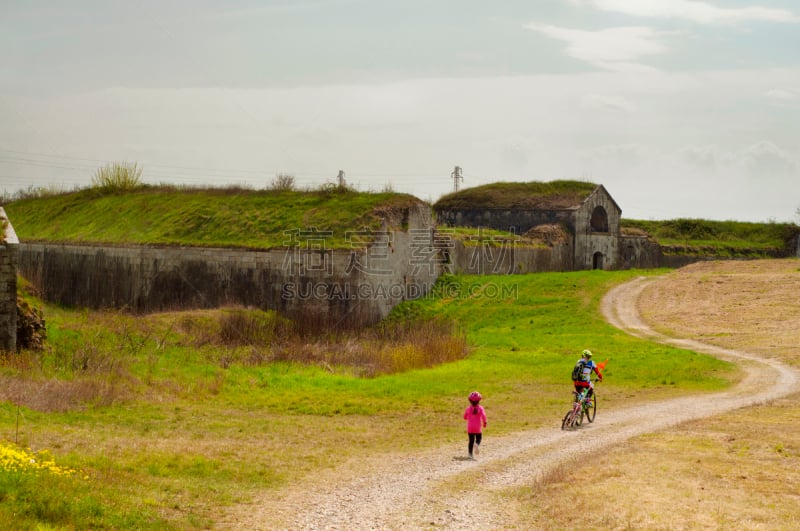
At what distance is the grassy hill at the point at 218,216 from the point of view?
3538 cm

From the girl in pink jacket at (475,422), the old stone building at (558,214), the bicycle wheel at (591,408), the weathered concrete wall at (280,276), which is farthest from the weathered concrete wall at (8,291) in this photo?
the old stone building at (558,214)

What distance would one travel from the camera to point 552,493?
1094cm

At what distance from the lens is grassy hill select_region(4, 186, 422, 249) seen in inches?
1393

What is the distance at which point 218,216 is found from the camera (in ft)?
127

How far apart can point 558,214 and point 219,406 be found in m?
35.5

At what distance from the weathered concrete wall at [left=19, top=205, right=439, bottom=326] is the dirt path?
16163 millimetres

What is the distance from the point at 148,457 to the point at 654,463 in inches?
284

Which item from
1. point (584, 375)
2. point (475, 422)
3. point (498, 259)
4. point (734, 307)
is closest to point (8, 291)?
point (475, 422)

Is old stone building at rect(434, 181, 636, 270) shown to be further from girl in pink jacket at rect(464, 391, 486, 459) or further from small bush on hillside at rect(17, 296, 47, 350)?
girl in pink jacket at rect(464, 391, 486, 459)

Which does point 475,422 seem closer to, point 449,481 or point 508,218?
point 449,481

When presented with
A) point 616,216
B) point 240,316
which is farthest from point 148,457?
point 616,216

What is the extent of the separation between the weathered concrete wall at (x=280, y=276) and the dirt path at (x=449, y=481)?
16.2 metres

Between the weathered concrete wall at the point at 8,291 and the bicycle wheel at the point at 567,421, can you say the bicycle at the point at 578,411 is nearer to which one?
the bicycle wheel at the point at 567,421

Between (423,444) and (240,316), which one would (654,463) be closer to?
(423,444)
